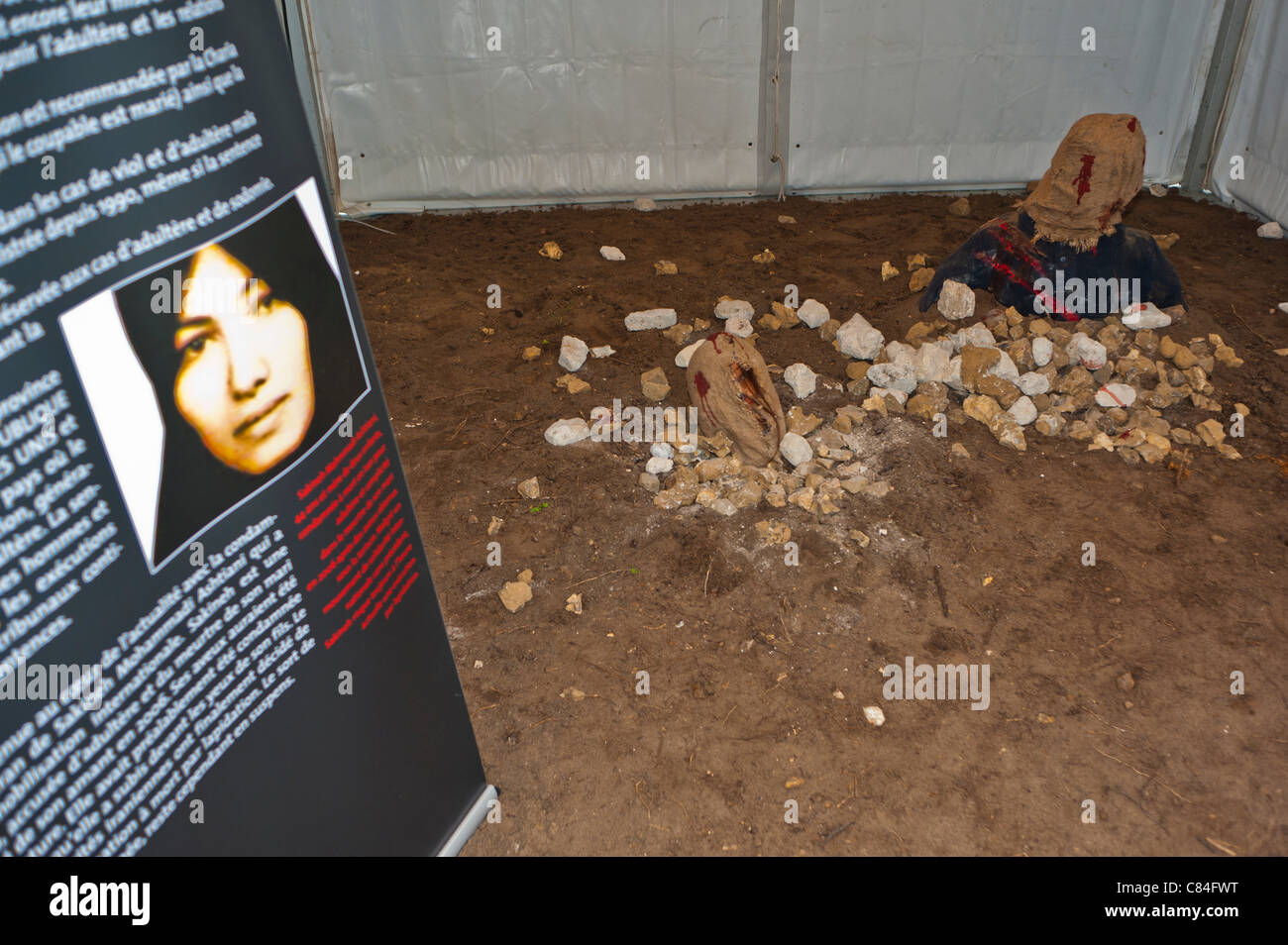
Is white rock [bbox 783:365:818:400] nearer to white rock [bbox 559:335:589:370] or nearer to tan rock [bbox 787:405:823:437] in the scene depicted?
tan rock [bbox 787:405:823:437]

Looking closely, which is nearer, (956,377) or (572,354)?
(956,377)

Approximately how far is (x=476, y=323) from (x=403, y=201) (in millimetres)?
2172

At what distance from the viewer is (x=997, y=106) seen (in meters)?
6.73

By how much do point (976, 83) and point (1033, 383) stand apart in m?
3.17

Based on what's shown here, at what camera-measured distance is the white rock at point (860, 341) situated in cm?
491

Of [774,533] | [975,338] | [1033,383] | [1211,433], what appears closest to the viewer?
[774,533]

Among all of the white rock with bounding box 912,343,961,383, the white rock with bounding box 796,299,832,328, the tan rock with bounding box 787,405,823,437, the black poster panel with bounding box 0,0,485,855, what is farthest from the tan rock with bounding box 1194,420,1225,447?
the black poster panel with bounding box 0,0,485,855

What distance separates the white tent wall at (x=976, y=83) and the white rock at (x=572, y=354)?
9.68 feet

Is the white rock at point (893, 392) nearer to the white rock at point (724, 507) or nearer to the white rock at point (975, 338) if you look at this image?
the white rock at point (975, 338)

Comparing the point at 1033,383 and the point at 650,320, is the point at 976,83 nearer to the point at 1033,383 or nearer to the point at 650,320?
the point at 1033,383

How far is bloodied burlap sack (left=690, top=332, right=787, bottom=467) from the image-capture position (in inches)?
163

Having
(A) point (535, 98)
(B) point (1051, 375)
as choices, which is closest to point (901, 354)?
(B) point (1051, 375)

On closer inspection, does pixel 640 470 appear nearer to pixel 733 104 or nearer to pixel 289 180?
pixel 289 180

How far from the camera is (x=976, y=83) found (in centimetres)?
664
